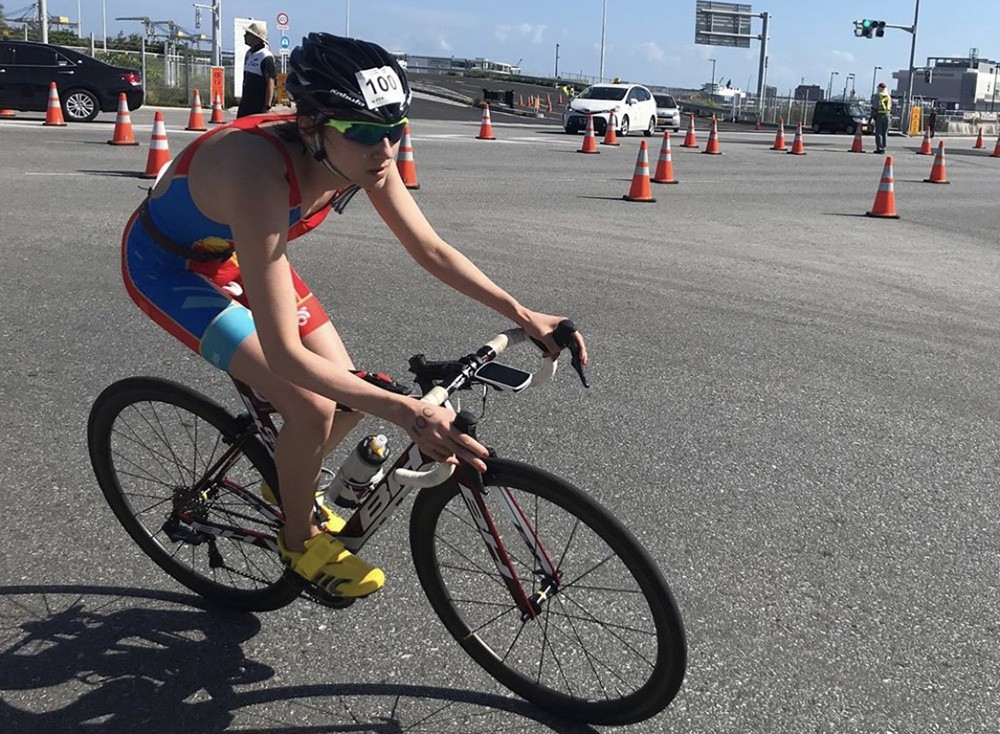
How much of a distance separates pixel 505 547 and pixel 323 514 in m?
0.62

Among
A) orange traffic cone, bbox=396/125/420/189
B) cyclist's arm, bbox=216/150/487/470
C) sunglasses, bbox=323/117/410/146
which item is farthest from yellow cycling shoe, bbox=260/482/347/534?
orange traffic cone, bbox=396/125/420/189

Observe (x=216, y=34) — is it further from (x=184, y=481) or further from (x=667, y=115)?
(x=184, y=481)

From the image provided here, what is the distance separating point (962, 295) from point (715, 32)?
72557 millimetres

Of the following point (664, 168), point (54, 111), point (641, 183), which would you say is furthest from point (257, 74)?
point (54, 111)

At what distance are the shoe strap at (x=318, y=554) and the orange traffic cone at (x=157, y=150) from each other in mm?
11248

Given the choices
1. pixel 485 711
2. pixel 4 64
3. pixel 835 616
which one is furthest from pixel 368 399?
pixel 4 64

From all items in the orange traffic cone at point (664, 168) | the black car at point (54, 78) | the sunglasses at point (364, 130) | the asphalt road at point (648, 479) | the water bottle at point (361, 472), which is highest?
the black car at point (54, 78)

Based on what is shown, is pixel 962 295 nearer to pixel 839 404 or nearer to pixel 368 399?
pixel 839 404

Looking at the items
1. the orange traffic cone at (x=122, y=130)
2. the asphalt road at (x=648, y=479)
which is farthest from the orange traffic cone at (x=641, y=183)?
the orange traffic cone at (x=122, y=130)

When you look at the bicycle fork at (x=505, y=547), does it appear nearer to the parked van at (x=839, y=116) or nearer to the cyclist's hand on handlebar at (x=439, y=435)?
the cyclist's hand on handlebar at (x=439, y=435)

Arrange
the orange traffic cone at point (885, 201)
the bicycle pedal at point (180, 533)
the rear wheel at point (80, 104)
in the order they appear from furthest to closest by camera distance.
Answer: the rear wheel at point (80, 104) → the orange traffic cone at point (885, 201) → the bicycle pedal at point (180, 533)

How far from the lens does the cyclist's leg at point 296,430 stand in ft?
10.00

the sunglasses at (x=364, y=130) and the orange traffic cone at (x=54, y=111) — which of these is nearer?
the sunglasses at (x=364, y=130)

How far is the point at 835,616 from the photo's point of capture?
12.1 ft
